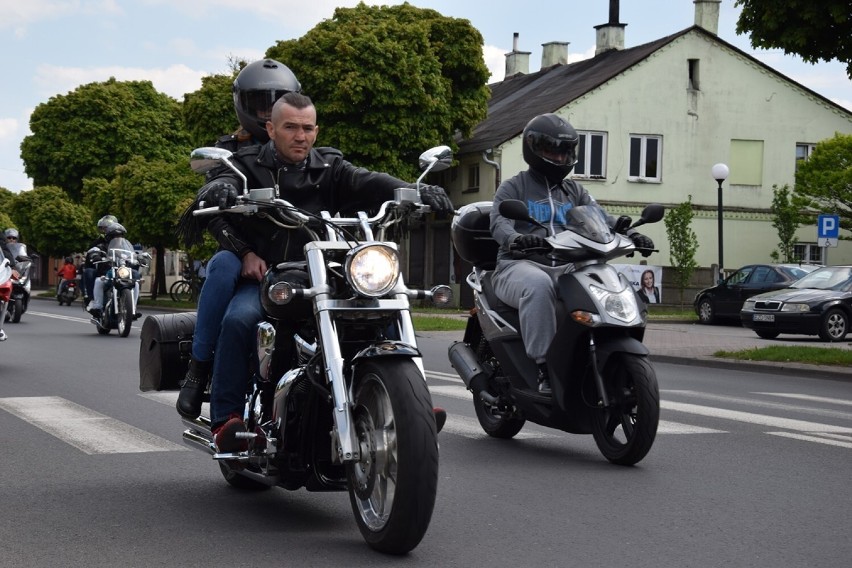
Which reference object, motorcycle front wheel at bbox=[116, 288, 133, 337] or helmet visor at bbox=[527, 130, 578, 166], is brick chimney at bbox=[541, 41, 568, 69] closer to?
motorcycle front wheel at bbox=[116, 288, 133, 337]

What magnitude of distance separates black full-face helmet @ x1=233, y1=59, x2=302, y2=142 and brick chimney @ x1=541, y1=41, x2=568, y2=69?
5024 cm

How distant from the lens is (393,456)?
489 cm

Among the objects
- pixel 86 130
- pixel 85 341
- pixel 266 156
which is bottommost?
pixel 85 341

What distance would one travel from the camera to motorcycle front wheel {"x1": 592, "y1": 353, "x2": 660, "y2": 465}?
7156 mm

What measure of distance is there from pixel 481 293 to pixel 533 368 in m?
0.88

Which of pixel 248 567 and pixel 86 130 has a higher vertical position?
pixel 86 130

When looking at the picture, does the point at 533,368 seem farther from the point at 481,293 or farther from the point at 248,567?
the point at 248,567

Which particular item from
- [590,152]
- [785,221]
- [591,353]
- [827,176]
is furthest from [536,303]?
[827,176]

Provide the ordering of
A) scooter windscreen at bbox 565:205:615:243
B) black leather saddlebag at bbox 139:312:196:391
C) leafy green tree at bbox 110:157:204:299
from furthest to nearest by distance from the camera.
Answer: leafy green tree at bbox 110:157:204:299 → scooter windscreen at bbox 565:205:615:243 → black leather saddlebag at bbox 139:312:196:391

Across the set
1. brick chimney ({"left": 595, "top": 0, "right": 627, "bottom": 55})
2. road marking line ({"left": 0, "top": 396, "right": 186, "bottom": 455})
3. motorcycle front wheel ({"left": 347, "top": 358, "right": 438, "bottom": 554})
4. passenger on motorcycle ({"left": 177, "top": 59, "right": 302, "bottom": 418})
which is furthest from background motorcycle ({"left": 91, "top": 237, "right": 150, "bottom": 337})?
brick chimney ({"left": 595, "top": 0, "right": 627, "bottom": 55})

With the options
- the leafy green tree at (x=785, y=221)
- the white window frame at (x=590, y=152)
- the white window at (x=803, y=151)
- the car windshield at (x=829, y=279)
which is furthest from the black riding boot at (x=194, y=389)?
the white window at (x=803, y=151)

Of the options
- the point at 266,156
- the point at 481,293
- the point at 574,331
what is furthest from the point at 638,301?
the point at 266,156

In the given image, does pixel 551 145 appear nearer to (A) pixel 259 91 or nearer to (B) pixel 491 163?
(A) pixel 259 91

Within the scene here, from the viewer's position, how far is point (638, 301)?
24.9 ft
